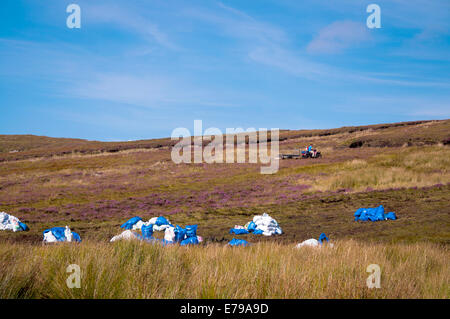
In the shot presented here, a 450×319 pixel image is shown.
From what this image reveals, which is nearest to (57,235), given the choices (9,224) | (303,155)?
(9,224)

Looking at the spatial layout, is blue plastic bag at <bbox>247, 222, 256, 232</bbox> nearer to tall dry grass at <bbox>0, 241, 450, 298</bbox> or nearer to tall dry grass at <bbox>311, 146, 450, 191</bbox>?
tall dry grass at <bbox>0, 241, 450, 298</bbox>

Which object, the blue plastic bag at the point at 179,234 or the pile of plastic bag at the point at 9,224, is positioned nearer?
the blue plastic bag at the point at 179,234

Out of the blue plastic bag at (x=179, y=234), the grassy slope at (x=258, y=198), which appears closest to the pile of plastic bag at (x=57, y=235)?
the grassy slope at (x=258, y=198)

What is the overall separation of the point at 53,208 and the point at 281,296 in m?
24.0

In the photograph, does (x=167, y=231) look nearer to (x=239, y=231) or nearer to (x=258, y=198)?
(x=239, y=231)

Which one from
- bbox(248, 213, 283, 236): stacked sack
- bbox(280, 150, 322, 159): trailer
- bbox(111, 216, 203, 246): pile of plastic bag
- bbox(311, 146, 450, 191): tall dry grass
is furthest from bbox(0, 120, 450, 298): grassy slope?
bbox(280, 150, 322, 159): trailer

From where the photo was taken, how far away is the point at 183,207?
2478 centimetres

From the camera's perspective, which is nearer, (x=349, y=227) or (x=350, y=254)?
(x=350, y=254)

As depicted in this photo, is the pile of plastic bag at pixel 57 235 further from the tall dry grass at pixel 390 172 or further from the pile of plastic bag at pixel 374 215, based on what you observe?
the tall dry grass at pixel 390 172

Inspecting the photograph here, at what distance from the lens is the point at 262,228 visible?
50.5 feet

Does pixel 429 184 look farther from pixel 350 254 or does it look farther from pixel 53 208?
pixel 53 208

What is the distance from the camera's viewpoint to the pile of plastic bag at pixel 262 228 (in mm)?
15250

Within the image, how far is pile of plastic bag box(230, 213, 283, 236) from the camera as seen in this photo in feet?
50.0
